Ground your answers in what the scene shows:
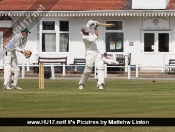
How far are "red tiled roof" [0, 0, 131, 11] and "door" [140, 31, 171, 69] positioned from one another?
2191mm

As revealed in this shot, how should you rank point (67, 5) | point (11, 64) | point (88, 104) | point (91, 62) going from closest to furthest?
point (88, 104) < point (91, 62) < point (11, 64) < point (67, 5)

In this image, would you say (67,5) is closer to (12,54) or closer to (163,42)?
(163,42)

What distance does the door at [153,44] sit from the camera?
50.5m

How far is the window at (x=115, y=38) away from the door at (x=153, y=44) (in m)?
1.41

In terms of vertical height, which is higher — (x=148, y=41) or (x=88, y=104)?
(x=148, y=41)

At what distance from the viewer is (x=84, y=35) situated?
92.1 feet

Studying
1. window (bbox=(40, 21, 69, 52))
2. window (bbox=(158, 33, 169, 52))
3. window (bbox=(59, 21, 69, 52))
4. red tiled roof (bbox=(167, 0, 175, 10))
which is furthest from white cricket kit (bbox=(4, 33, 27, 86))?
window (bbox=(59, 21, 69, 52))

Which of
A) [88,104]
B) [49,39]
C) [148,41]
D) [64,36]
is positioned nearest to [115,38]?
[148,41]

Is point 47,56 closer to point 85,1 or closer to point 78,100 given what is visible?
point 85,1

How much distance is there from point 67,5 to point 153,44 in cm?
594

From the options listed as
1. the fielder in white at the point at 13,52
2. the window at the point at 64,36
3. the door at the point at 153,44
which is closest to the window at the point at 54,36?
the window at the point at 64,36

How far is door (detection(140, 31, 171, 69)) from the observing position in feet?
166

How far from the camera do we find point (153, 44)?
51031mm

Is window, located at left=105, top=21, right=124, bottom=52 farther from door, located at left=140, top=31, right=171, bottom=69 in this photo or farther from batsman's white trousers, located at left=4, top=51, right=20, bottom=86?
batsman's white trousers, located at left=4, top=51, right=20, bottom=86
